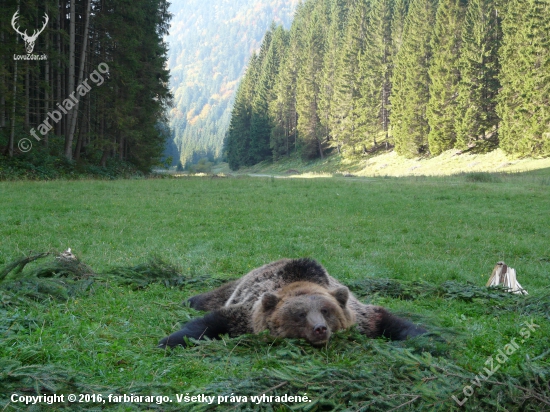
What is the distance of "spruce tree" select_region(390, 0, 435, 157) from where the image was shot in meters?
51.0

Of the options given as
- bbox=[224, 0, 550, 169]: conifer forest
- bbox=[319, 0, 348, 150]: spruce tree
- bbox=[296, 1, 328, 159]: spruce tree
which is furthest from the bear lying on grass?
bbox=[296, 1, 328, 159]: spruce tree

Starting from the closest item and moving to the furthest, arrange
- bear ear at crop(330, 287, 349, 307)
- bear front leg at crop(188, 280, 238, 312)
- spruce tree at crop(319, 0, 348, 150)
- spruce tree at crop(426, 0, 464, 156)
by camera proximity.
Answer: bear ear at crop(330, 287, 349, 307)
bear front leg at crop(188, 280, 238, 312)
spruce tree at crop(426, 0, 464, 156)
spruce tree at crop(319, 0, 348, 150)

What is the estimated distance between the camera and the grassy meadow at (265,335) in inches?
122

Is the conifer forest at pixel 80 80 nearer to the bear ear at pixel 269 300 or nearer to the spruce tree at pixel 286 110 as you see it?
the bear ear at pixel 269 300

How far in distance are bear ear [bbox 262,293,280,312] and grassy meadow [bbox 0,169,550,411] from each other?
0.40 meters

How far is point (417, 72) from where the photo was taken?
52.0 metres

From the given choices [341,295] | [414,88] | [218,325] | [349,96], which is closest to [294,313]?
[341,295]

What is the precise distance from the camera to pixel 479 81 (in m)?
44.7

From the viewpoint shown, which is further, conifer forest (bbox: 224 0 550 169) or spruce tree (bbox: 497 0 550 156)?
conifer forest (bbox: 224 0 550 169)

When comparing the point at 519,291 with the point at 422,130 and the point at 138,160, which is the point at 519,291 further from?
the point at 422,130

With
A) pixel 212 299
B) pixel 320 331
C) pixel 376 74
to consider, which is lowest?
→ pixel 212 299

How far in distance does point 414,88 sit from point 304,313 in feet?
172

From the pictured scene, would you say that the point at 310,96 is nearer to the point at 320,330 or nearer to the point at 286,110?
the point at 286,110

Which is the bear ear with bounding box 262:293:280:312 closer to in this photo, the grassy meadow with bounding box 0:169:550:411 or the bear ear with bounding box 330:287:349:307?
the grassy meadow with bounding box 0:169:550:411
